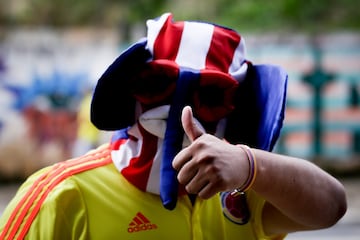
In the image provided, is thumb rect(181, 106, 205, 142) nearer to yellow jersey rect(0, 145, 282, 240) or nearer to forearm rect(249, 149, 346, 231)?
forearm rect(249, 149, 346, 231)

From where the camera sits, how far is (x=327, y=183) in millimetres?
1869

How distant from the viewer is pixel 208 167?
1.60 meters

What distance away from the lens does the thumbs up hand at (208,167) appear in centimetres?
160

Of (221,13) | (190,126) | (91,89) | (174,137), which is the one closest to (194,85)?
(174,137)

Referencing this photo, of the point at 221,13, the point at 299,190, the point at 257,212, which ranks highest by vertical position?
the point at 299,190

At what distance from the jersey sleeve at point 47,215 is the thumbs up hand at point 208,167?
37 centimetres

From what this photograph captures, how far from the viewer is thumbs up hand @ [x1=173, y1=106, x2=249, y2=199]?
1599 millimetres

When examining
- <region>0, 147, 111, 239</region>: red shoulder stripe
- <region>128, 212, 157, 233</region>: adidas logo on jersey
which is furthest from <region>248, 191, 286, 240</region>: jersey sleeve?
<region>0, 147, 111, 239</region>: red shoulder stripe

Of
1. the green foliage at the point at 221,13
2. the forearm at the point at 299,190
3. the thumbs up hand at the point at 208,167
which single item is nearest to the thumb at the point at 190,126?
the thumbs up hand at the point at 208,167

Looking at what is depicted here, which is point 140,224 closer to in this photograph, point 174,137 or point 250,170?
point 174,137

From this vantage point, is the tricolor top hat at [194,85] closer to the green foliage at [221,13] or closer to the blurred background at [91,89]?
the blurred background at [91,89]

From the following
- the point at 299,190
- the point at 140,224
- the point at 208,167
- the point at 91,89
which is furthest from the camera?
the point at 91,89

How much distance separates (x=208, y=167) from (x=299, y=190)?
0.31 m

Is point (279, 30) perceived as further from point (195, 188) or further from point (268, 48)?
point (195, 188)
